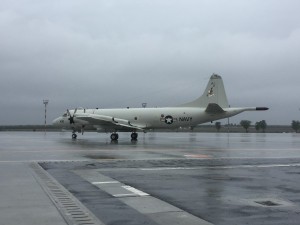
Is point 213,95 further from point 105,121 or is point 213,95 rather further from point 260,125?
point 260,125

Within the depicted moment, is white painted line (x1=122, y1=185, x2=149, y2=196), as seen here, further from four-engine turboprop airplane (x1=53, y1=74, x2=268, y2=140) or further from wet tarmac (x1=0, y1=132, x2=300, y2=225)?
four-engine turboprop airplane (x1=53, y1=74, x2=268, y2=140)

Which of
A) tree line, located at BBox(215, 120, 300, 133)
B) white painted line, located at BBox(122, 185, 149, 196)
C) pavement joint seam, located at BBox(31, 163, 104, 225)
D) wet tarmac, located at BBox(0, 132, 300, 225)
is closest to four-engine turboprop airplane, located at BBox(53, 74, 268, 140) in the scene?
wet tarmac, located at BBox(0, 132, 300, 225)

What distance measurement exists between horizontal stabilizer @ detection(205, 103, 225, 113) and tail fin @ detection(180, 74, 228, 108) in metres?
1.71

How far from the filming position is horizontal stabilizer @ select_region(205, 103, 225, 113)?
139ft

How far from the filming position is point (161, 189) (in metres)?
10.5

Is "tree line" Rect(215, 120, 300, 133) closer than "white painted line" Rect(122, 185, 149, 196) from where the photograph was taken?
No

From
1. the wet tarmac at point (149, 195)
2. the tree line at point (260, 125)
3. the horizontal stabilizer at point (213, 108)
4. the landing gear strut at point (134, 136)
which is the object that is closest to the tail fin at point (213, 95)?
the horizontal stabilizer at point (213, 108)

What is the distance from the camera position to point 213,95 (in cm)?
4534

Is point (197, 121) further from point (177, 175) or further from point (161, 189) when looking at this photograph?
point (161, 189)

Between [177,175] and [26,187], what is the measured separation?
16.1ft

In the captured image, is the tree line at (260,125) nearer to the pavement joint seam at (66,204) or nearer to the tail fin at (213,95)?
the tail fin at (213,95)

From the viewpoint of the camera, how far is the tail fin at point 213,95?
45.2 meters

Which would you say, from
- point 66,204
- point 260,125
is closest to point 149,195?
Answer: point 66,204

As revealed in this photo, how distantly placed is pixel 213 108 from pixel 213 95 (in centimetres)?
300
